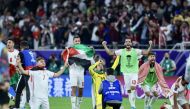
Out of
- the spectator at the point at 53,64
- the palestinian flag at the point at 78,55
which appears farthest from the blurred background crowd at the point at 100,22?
the palestinian flag at the point at 78,55

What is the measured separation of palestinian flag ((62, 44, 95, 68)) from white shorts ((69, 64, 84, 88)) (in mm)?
185

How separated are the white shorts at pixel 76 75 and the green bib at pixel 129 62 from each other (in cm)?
173

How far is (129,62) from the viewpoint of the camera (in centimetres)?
2630

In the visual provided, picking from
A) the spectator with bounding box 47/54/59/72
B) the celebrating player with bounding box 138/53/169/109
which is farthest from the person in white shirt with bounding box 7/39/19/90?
the spectator with bounding box 47/54/59/72

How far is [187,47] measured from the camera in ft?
111

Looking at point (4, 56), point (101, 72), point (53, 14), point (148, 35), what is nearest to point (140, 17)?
point (148, 35)

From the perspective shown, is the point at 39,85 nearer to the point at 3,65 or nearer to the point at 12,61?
the point at 12,61

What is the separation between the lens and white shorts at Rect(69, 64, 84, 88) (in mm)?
25125

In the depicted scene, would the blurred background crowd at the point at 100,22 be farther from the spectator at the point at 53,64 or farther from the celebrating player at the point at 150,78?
the celebrating player at the point at 150,78

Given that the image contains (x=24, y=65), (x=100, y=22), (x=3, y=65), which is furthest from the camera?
(x=100, y=22)

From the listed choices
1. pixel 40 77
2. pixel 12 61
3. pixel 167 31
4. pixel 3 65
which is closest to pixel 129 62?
pixel 12 61

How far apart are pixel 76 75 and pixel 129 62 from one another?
207 cm

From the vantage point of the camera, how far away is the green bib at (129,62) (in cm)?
2617

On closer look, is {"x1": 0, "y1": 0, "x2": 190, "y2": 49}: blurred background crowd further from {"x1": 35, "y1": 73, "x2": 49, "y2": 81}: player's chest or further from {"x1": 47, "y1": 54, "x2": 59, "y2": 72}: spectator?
{"x1": 35, "y1": 73, "x2": 49, "y2": 81}: player's chest
